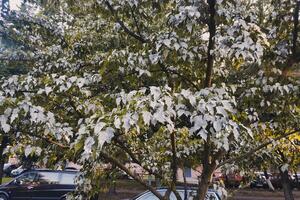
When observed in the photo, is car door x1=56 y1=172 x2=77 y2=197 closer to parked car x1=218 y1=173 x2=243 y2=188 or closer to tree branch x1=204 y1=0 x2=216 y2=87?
parked car x1=218 y1=173 x2=243 y2=188

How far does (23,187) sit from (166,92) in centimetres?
1278

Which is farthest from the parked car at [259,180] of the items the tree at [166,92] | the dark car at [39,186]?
the dark car at [39,186]

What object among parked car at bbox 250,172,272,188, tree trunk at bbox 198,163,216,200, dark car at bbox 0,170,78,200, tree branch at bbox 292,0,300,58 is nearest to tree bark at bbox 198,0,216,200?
tree trunk at bbox 198,163,216,200

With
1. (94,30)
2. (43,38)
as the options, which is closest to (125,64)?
(94,30)

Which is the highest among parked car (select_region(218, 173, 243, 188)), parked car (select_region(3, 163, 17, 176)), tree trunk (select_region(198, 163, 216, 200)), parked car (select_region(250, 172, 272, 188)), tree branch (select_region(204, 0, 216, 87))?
parked car (select_region(3, 163, 17, 176))

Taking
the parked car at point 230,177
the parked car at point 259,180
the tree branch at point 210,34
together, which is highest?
the tree branch at point 210,34

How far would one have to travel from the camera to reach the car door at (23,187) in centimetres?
1379

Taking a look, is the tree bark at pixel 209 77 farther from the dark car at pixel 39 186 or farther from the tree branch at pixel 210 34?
the dark car at pixel 39 186

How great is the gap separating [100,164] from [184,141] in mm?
1272

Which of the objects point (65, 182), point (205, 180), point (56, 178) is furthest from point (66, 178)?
point (205, 180)

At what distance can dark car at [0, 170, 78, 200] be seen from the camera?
1378 centimetres

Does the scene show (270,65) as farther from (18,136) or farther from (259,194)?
(259,194)

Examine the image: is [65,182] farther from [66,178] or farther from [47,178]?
[47,178]

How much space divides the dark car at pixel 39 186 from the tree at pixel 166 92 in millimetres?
9802
